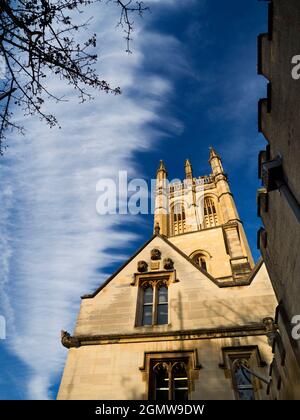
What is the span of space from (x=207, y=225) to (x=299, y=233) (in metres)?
30.7

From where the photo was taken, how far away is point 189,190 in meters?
41.2

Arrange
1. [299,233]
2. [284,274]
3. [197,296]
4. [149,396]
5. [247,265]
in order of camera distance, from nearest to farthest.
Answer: [299,233], [284,274], [149,396], [197,296], [247,265]

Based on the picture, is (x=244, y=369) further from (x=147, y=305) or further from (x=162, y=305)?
(x=147, y=305)

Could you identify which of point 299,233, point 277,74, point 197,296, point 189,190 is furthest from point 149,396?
point 189,190

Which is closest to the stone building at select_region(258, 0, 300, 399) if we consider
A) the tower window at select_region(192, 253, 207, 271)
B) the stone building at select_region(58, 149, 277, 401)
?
the stone building at select_region(58, 149, 277, 401)

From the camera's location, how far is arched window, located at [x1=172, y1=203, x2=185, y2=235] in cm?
3527

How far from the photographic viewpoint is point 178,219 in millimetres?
37156

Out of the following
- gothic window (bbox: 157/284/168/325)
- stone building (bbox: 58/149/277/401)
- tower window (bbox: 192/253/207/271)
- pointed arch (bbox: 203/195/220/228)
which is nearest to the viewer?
stone building (bbox: 58/149/277/401)

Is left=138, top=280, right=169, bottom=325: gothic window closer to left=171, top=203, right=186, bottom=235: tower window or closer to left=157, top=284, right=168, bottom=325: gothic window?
left=157, top=284, right=168, bottom=325: gothic window

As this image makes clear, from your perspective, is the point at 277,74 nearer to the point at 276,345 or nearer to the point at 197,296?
the point at 276,345

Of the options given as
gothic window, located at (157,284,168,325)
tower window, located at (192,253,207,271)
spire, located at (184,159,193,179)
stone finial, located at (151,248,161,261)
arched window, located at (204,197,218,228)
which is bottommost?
gothic window, located at (157,284,168,325)

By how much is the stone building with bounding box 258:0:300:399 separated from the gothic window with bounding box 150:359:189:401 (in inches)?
97.2

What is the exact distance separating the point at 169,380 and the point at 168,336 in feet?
3.80

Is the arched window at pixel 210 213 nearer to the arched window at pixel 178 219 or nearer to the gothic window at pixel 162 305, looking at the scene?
the arched window at pixel 178 219
